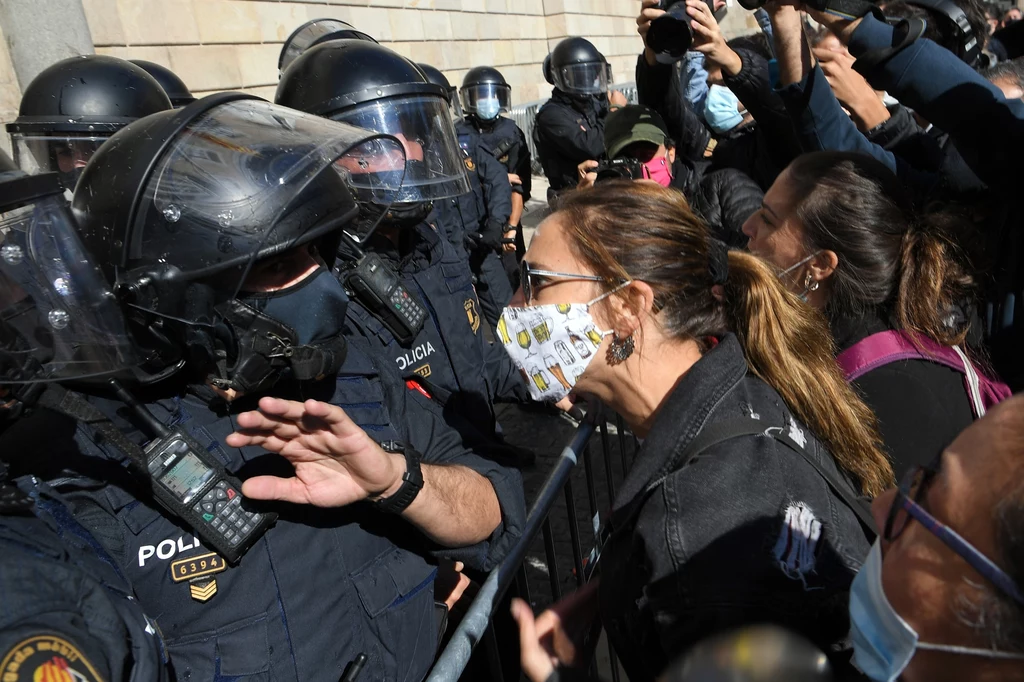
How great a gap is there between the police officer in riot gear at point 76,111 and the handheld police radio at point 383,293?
1.22 meters

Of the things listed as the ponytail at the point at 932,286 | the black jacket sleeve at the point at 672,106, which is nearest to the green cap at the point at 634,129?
the black jacket sleeve at the point at 672,106

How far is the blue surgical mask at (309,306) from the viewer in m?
1.69

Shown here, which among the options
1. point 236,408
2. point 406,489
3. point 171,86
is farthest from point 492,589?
point 171,86

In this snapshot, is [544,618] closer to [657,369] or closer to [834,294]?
[657,369]

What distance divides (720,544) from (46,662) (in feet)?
3.53

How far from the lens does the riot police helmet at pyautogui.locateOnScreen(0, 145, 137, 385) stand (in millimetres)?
1333

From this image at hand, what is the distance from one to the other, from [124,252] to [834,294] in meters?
1.98

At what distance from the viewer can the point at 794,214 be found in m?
2.28

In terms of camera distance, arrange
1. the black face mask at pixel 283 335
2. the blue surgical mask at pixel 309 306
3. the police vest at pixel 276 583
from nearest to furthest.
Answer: the police vest at pixel 276 583
the black face mask at pixel 283 335
the blue surgical mask at pixel 309 306

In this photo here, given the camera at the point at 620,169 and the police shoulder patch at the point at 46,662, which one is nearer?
the police shoulder patch at the point at 46,662

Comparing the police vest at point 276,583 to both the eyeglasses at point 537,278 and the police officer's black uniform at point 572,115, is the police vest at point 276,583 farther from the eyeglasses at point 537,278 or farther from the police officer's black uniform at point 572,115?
the police officer's black uniform at point 572,115

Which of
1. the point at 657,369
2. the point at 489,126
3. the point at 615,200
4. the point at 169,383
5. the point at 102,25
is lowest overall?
the point at 489,126

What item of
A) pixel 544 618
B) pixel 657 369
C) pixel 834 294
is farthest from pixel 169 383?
pixel 834 294

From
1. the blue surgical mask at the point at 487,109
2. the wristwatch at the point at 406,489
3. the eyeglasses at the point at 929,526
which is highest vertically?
the eyeglasses at the point at 929,526
